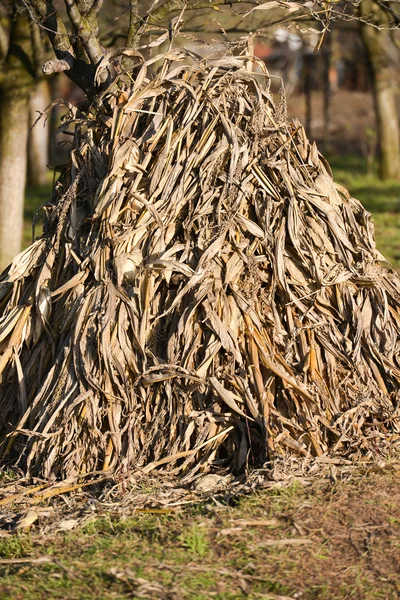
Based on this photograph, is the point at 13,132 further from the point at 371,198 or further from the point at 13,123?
the point at 371,198

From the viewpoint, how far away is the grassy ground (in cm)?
337

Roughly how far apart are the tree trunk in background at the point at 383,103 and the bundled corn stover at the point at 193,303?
12822mm

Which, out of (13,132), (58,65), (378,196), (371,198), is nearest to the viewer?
(58,65)

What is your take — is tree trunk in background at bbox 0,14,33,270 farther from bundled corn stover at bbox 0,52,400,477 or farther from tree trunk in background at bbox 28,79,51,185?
tree trunk in background at bbox 28,79,51,185

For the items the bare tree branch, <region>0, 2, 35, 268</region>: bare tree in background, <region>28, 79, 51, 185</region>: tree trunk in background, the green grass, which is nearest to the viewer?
the bare tree branch

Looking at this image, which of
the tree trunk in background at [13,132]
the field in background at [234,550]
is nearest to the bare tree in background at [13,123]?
the tree trunk in background at [13,132]

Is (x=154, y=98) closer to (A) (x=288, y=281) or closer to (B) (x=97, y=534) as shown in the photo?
(A) (x=288, y=281)

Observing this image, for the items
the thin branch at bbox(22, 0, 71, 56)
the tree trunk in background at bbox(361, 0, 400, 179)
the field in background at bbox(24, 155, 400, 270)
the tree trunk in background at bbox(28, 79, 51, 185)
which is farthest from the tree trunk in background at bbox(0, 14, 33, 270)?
the tree trunk in background at bbox(28, 79, 51, 185)

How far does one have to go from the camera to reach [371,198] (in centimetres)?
1574

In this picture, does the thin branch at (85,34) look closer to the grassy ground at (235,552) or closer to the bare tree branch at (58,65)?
the bare tree branch at (58,65)

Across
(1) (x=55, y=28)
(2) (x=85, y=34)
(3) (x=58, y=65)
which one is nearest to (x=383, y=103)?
(1) (x=55, y=28)

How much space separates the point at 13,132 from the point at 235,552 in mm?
7787

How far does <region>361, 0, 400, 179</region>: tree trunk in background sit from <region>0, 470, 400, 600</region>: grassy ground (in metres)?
14.4

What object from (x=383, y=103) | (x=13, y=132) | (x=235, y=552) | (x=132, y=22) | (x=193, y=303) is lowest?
(x=235, y=552)
